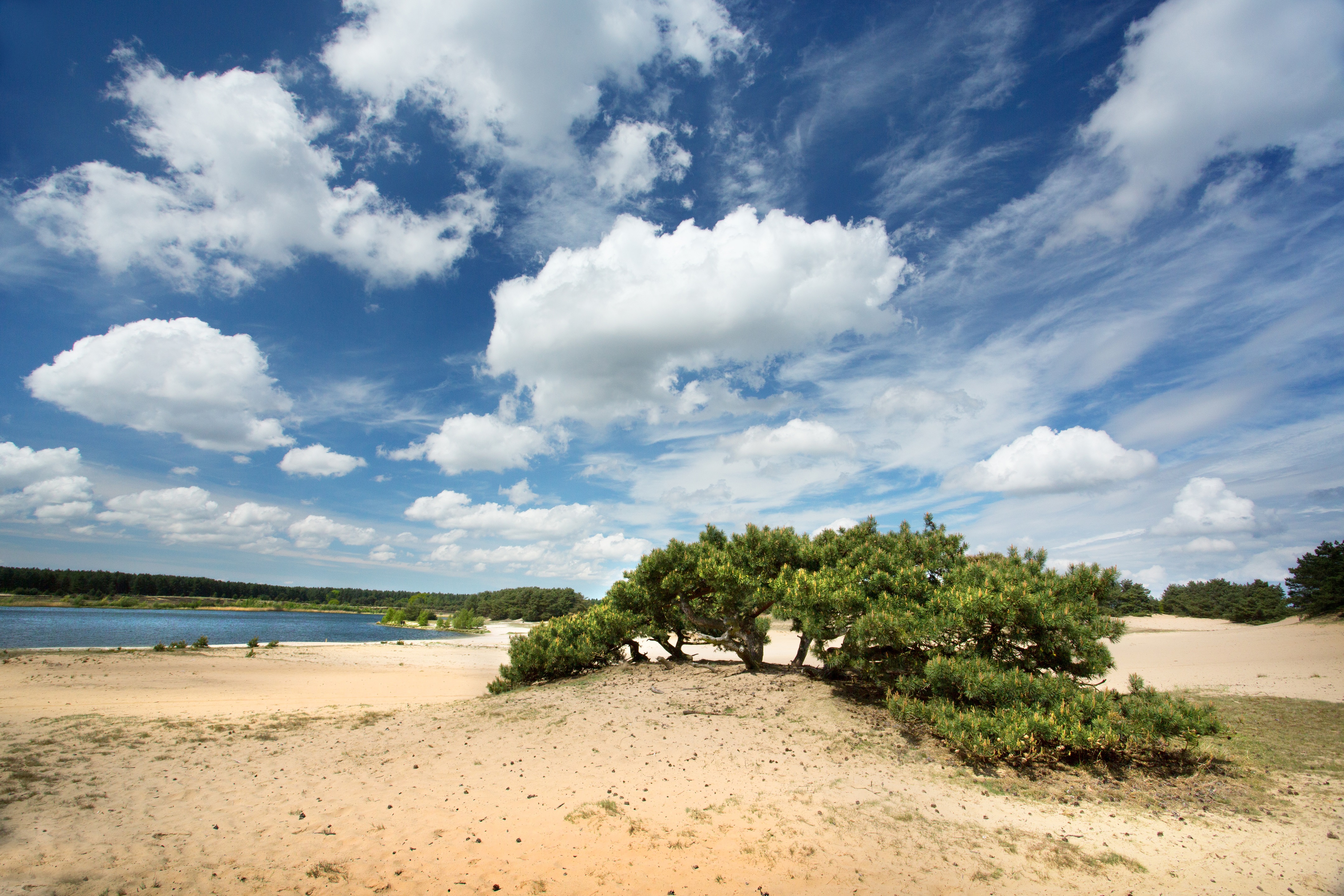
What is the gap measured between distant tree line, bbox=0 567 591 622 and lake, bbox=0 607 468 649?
66.2 feet

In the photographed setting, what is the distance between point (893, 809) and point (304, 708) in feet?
51.1

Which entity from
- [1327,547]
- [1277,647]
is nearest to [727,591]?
[1277,647]

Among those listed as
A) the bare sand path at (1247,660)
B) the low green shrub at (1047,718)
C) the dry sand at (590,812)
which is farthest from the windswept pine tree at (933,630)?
the bare sand path at (1247,660)

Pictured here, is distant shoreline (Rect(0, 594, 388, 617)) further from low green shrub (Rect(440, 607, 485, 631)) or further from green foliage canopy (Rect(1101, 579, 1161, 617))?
green foliage canopy (Rect(1101, 579, 1161, 617))

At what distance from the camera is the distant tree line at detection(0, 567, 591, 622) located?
103 m

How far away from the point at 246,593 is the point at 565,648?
742 feet

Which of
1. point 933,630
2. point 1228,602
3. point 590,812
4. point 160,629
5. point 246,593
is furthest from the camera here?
point 246,593

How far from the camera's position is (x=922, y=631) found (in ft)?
31.5

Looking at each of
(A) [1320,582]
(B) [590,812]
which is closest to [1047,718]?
(B) [590,812]

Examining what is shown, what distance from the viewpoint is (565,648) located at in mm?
15695

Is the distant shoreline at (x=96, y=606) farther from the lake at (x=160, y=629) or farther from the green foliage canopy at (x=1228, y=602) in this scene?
the green foliage canopy at (x=1228, y=602)

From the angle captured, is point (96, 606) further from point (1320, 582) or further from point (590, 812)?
point (1320, 582)

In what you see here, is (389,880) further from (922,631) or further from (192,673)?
(192,673)

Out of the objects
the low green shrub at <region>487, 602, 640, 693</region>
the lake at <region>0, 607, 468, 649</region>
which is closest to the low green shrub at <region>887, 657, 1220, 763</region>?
the low green shrub at <region>487, 602, 640, 693</region>
